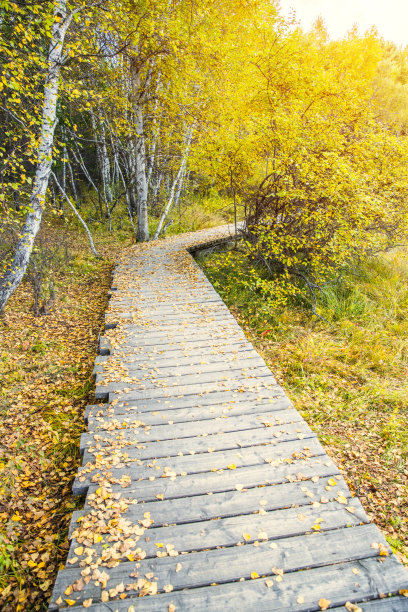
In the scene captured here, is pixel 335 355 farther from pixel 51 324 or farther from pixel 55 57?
pixel 55 57

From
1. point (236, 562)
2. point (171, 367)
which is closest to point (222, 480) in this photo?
point (236, 562)

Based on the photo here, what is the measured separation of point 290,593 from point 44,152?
273 inches

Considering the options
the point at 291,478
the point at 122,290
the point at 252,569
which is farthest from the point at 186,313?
the point at 252,569

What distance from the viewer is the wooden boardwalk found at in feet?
6.70

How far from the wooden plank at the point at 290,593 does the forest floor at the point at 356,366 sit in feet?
3.65

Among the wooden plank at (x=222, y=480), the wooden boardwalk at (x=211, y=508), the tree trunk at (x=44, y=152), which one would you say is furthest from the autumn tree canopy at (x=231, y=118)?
the wooden plank at (x=222, y=480)

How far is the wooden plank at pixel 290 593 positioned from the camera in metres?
1.97

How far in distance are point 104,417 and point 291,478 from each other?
79.4 inches

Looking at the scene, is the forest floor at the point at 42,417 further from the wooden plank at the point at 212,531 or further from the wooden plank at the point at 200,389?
the wooden plank at the point at 200,389

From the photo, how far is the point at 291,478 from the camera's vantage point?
281 centimetres

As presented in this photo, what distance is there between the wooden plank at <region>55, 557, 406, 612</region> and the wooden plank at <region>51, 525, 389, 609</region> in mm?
47

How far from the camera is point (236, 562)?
219cm

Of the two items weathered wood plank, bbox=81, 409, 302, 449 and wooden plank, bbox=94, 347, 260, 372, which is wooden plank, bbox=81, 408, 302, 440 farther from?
A: wooden plank, bbox=94, 347, 260, 372

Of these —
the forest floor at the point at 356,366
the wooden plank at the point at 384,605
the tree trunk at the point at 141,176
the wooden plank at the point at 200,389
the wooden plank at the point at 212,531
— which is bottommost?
the forest floor at the point at 356,366
